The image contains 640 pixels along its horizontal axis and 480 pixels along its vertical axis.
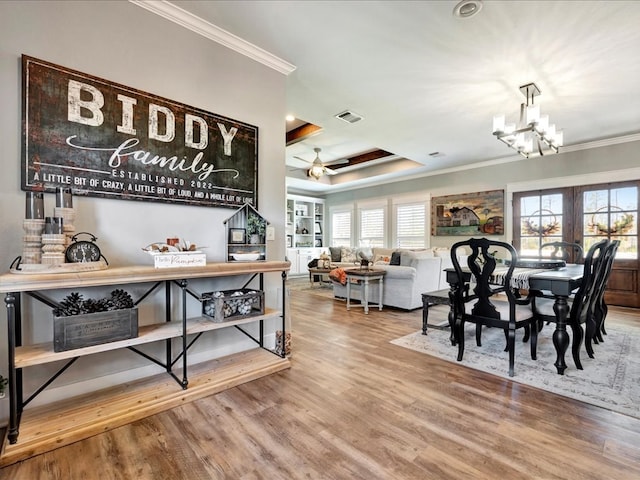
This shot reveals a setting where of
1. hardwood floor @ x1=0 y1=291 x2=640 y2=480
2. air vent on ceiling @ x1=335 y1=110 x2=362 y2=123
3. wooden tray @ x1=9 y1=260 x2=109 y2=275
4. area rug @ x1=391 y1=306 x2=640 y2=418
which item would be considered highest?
air vent on ceiling @ x1=335 y1=110 x2=362 y2=123

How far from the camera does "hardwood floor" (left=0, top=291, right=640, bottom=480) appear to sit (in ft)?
4.71

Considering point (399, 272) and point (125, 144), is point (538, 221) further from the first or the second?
point (125, 144)

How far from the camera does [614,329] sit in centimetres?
379

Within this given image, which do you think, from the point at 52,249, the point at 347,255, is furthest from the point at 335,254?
the point at 52,249

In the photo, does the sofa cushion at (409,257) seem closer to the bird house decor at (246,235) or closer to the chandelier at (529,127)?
the chandelier at (529,127)

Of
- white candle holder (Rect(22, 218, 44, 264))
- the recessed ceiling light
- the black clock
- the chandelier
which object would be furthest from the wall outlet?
the chandelier

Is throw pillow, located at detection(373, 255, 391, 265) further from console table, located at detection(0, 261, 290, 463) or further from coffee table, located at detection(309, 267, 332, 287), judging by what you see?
console table, located at detection(0, 261, 290, 463)

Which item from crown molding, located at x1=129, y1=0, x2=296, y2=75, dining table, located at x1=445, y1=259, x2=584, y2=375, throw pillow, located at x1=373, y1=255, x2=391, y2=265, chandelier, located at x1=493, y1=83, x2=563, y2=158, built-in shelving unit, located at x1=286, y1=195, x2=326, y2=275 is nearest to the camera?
crown molding, located at x1=129, y1=0, x2=296, y2=75

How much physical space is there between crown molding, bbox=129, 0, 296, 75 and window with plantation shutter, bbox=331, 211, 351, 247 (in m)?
6.58

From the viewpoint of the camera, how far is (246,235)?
8.60 ft

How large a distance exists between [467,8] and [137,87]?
243 cm

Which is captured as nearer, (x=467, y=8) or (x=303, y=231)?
(x=467, y=8)

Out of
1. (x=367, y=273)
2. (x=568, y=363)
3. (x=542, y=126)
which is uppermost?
(x=542, y=126)

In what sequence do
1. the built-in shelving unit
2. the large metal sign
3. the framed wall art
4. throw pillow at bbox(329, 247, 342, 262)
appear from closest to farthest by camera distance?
the large metal sign < the framed wall art < throw pillow at bbox(329, 247, 342, 262) < the built-in shelving unit
